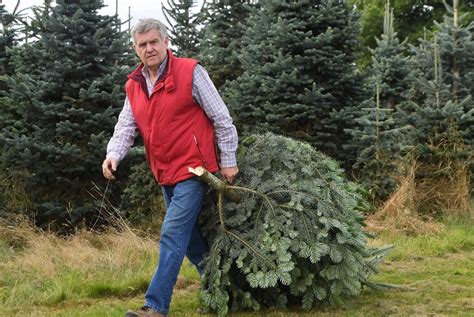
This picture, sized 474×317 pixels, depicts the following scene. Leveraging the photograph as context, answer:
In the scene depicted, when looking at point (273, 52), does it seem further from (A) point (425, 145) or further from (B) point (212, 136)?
(B) point (212, 136)

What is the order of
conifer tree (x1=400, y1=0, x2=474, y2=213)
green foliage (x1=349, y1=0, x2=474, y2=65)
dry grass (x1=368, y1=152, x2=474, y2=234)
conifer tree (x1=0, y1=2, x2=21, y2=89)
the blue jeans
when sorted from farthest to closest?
green foliage (x1=349, y1=0, x2=474, y2=65) < conifer tree (x1=0, y1=2, x2=21, y2=89) < conifer tree (x1=400, y1=0, x2=474, y2=213) < dry grass (x1=368, y1=152, x2=474, y2=234) < the blue jeans

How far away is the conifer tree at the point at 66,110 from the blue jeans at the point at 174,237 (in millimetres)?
4347

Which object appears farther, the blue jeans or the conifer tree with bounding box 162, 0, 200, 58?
the conifer tree with bounding box 162, 0, 200, 58

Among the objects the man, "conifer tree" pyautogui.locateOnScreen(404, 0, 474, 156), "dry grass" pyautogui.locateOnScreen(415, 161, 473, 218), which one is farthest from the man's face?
"conifer tree" pyautogui.locateOnScreen(404, 0, 474, 156)

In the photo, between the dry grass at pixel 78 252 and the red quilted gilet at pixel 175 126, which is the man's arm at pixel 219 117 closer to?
the red quilted gilet at pixel 175 126

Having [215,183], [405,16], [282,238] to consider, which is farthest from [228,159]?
[405,16]

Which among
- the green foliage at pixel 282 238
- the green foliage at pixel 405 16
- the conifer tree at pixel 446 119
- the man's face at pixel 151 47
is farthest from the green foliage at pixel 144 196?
the green foliage at pixel 405 16

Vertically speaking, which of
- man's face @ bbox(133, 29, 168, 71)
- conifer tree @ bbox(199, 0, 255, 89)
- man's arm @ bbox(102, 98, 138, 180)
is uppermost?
conifer tree @ bbox(199, 0, 255, 89)

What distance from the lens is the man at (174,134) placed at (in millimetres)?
4199

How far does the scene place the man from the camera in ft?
13.8

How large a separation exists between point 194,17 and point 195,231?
9404 mm

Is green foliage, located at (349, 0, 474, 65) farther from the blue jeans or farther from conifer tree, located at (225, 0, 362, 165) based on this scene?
the blue jeans

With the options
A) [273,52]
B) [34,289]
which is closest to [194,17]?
[273,52]

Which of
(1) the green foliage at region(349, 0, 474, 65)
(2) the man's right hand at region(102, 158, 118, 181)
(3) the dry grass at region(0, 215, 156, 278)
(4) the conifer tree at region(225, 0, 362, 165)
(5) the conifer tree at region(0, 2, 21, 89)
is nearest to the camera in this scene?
(2) the man's right hand at region(102, 158, 118, 181)
